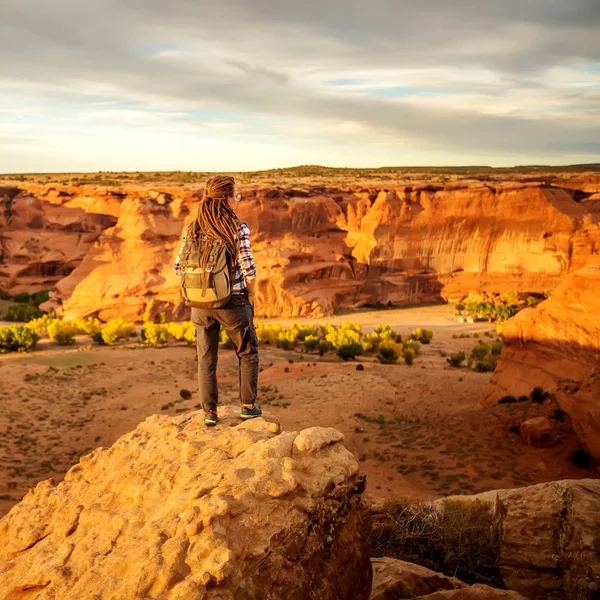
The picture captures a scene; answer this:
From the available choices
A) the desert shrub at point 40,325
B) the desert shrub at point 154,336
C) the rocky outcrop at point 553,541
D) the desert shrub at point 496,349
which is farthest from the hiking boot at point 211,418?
the desert shrub at point 40,325

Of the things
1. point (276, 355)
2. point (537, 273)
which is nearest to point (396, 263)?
point (537, 273)

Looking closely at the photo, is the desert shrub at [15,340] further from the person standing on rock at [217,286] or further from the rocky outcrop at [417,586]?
the rocky outcrop at [417,586]

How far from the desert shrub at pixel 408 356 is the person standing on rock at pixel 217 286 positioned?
16.9 metres

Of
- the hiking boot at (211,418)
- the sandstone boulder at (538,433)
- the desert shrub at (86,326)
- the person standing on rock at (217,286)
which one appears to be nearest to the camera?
the person standing on rock at (217,286)

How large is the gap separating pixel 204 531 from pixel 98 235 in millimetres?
35991

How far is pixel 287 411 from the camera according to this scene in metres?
15.4

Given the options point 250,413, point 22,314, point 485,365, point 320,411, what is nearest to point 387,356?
point 485,365

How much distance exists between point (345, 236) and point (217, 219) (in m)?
35.0

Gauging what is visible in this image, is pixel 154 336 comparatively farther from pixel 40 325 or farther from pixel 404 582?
pixel 404 582

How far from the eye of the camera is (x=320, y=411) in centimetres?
1538

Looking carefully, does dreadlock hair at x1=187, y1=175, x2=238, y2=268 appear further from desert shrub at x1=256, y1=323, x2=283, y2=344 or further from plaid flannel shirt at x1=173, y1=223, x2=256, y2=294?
desert shrub at x1=256, y1=323, x2=283, y2=344

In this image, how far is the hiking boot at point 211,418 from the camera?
200 inches

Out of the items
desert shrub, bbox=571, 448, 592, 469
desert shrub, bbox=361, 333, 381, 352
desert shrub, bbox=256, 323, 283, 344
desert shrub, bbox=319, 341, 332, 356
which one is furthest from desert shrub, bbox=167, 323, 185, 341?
desert shrub, bbox=571, 448, 592, 469

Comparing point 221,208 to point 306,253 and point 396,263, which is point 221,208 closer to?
point 306,253
